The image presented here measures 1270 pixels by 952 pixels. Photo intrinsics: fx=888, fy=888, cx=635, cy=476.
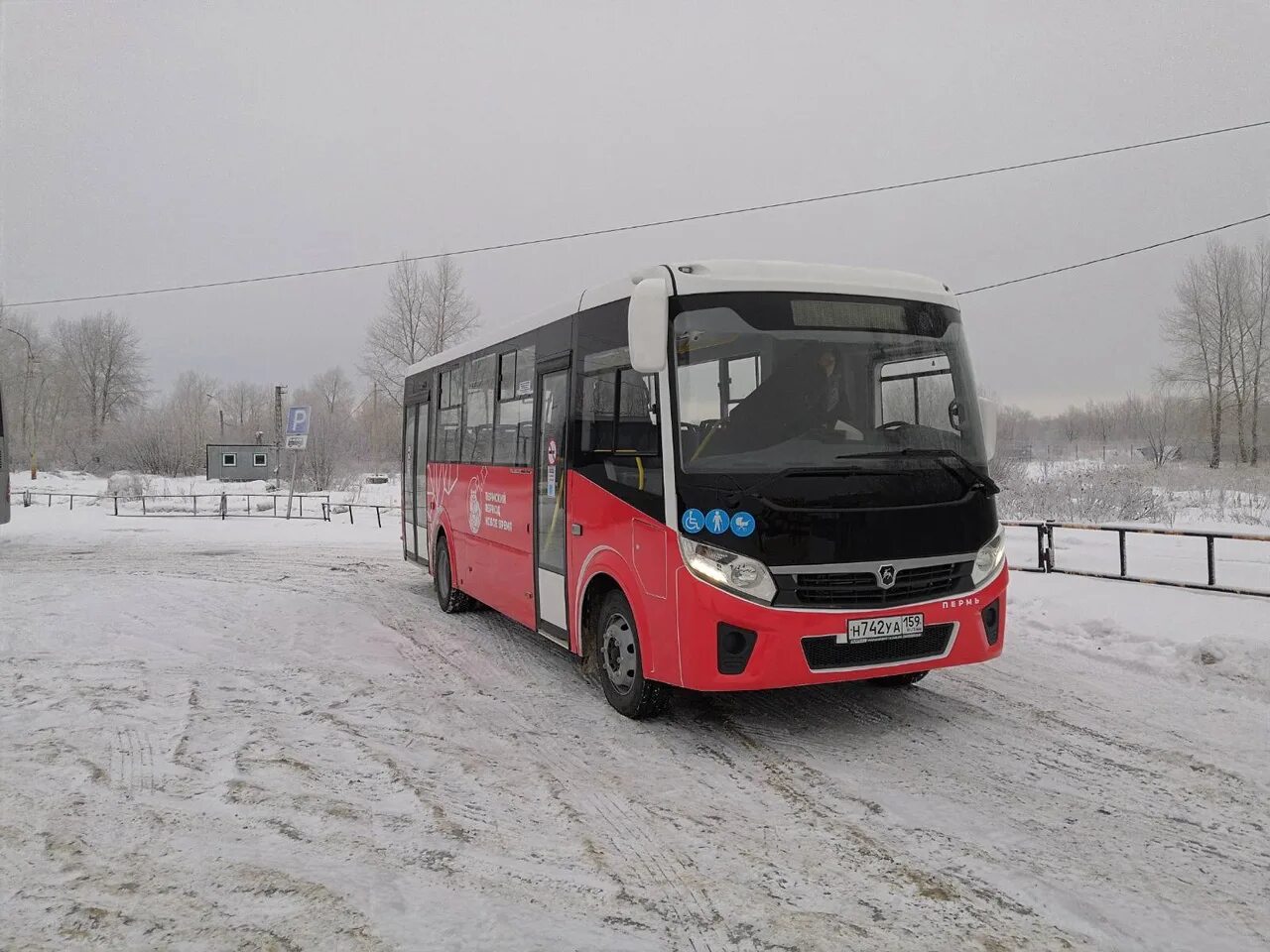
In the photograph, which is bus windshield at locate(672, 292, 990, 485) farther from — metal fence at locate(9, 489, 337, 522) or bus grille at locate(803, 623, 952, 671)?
metal fence at locate(9, 489, 337, 522)

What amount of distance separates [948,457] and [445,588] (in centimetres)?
642

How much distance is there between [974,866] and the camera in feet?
11.9

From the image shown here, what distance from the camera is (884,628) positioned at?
5.10 metres

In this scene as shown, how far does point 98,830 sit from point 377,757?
1.42 meters

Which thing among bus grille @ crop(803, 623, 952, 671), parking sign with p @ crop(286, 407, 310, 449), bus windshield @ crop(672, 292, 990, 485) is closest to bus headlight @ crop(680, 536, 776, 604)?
bus grille @ crop(803, 623, 952, 671)

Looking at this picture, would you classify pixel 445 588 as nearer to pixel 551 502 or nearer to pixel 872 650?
pixel 551 502

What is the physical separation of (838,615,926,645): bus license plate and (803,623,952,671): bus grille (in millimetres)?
35

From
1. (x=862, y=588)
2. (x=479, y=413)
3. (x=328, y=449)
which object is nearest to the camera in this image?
(x=862, y=588)

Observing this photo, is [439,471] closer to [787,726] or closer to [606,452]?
[606,452]

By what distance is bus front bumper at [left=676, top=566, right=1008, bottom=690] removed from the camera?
4.93 m

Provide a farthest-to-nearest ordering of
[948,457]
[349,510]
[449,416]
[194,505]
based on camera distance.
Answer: [194,505], [349,510], [449,416], [948,457]

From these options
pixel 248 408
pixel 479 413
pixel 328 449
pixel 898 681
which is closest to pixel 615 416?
pixel 898 681

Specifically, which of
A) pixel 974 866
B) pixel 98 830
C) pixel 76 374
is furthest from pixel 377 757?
pixel 76 374

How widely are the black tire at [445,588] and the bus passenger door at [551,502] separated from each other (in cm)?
302
